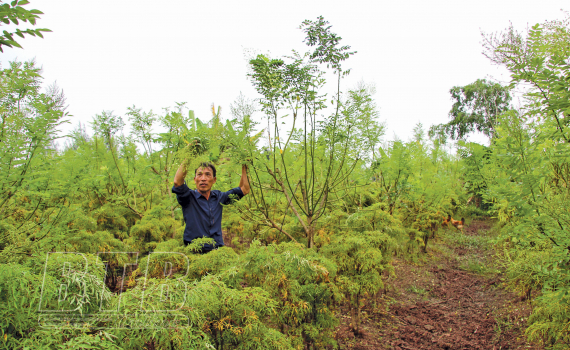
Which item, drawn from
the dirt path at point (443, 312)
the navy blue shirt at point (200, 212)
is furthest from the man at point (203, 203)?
the dirt path at point (443, 312)

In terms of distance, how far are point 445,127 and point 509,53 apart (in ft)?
81.6

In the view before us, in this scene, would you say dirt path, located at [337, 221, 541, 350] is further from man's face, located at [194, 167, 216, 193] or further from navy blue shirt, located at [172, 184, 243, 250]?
man's face, located at [194, 167, 216, 193]

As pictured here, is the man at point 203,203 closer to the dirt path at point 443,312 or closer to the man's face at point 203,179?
the man's face at point 203,179

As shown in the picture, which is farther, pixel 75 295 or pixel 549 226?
pixel 549 226

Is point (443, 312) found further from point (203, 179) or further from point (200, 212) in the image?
point (203, 179)

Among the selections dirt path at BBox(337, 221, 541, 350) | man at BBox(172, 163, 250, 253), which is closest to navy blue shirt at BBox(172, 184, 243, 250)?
man at BBox(172, 163, 250, 253)

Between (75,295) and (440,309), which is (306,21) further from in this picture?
(440,309)

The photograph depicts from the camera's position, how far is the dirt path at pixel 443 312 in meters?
3.24

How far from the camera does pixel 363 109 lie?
10.7ft

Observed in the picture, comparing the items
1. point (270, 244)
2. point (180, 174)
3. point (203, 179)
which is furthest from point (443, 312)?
point (180, 174)

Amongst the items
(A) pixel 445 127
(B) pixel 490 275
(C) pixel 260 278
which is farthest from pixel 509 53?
(A) pixel 445 127

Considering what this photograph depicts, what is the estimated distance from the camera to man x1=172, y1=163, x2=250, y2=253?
3154 mm

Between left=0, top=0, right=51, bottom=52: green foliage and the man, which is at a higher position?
left=0, top=0, right=51, bottom=52: green foliage

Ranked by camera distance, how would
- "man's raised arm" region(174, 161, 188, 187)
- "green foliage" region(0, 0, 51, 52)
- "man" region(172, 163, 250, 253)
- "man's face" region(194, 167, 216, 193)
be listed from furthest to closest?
"man's face" region(194, 167, 216, 193) → "man" region(172, 163, 250, 253) → "man's raised arm" region(174, 161, 188, 187) → "green foliage" region(0, 0, 51, 52)
